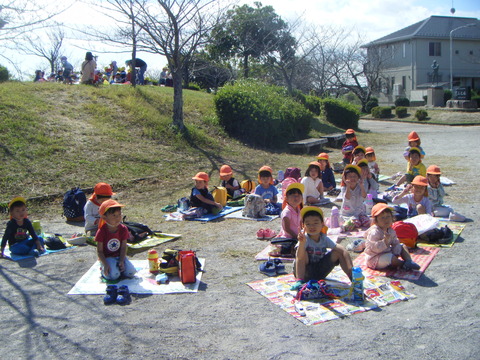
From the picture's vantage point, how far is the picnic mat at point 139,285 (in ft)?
17.3

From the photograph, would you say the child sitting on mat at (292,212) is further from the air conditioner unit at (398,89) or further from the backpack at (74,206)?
the air conditioner unit at (398,89)

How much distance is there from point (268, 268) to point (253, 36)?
23.3 metres

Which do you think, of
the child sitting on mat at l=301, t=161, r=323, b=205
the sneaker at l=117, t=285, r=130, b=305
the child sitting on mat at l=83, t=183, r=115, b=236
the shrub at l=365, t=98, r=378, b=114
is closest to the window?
the shrub at l=365, t=98, r=378, b=114

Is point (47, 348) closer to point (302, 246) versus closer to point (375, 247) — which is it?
point (302, 246)

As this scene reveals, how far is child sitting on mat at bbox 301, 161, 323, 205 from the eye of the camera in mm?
9305

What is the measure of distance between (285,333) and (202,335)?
701 millimetres

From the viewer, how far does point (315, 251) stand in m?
5.29

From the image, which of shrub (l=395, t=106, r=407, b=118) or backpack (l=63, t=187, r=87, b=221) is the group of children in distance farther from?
shrub (l=395, t=106, r=407, b=118)

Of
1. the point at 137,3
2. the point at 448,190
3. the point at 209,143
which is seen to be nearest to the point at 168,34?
the point at 137,3

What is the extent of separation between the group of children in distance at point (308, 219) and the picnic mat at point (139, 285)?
0.44 feet

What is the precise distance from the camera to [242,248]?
22.5 feet

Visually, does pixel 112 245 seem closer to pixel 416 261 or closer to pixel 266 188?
pixel 416 261

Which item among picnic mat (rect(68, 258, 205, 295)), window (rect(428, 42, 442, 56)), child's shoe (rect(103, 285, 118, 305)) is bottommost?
picnic mat (rect(68, 258, 205, 295))

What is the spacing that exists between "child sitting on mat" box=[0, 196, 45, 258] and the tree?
1907cm
